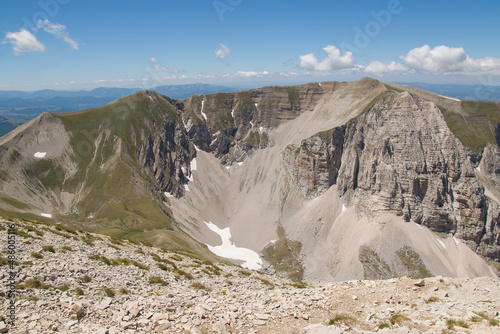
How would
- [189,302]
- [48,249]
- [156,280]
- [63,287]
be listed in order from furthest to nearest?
[156,280]
[48,249]
[189,302]
[63,287]

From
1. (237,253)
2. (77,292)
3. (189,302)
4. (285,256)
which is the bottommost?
(237,253)

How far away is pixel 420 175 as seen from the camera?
358 feet

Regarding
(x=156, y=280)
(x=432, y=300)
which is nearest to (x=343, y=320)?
(x=432, y=300)

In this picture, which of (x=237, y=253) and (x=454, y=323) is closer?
(x=454, y=323)

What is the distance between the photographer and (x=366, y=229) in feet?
357

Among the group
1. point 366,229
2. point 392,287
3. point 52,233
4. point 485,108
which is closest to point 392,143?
point 366,229

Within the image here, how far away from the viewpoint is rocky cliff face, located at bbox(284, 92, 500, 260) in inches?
4134

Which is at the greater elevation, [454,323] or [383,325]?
[454,323]

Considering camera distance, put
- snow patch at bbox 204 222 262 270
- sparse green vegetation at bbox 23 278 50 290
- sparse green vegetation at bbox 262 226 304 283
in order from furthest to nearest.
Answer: snow patch at bbox 204 222 262 270 < sparse green vegetation at bbox 262 226 304 283 < sparse green vegetation at bbox 23 278 50 290

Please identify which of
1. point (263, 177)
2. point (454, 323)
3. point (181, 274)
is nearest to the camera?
point (454, 323)

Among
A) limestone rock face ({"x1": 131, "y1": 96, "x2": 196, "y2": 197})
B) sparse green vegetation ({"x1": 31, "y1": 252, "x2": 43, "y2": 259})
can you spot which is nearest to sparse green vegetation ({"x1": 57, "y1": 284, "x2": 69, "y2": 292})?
sparse green vegetation ({"x1": 31, "y1": 252, "x2": 43, "y2": 259})

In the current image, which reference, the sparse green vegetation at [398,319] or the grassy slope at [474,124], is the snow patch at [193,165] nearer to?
the grassy slope at [474,124]

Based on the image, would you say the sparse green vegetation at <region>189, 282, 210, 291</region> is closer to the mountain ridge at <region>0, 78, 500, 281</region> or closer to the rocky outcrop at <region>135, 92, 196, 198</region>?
the mountain ridge at <region>0, 78, 500, 281</region>

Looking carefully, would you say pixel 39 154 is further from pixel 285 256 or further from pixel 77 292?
pixel 77 292
